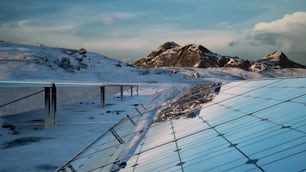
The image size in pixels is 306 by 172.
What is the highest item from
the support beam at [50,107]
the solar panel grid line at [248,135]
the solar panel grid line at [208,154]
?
the solar panel grid line at [248,135]

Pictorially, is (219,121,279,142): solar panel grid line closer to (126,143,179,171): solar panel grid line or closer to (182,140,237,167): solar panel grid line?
(182,140,237,167): solar panel grid line

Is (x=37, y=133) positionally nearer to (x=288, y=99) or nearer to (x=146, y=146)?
(x=146, y=146)

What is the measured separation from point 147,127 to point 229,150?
8.17m

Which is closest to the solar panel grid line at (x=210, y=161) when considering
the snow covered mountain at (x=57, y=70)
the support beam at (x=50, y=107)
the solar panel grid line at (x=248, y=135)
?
the solar panel grid line at (x=248, y=135)

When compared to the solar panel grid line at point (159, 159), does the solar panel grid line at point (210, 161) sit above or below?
above

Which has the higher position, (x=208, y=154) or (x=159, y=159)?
(x=208, y=154)

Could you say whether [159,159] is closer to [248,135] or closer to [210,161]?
[210,161]

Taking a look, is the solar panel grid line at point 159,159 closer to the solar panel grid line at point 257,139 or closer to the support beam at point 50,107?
the solar panel grid line at point 257,139

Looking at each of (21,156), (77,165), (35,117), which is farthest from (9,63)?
(77,165)

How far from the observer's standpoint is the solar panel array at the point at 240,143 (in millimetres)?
5766

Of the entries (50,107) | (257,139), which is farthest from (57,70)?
(257,139)

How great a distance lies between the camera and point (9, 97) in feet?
94.6

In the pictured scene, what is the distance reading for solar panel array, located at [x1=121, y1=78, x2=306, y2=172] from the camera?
577 centimetres

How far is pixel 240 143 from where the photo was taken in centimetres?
738
